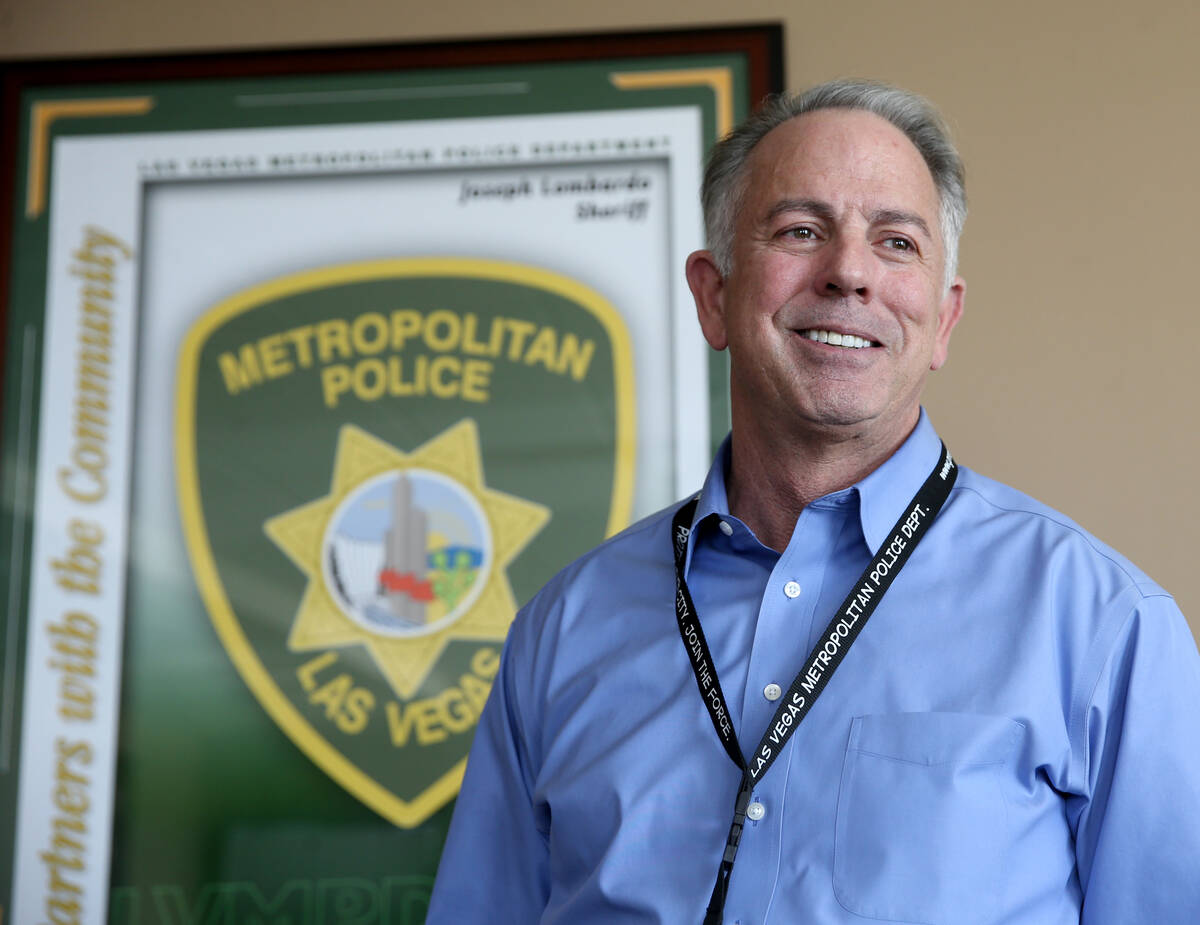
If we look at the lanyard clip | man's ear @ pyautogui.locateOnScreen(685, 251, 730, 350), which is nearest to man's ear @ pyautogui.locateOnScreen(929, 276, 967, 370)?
man's ear @ pyautogui.locateOnScreen(685, 251, 730, 350)

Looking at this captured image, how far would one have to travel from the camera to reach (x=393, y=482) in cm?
186

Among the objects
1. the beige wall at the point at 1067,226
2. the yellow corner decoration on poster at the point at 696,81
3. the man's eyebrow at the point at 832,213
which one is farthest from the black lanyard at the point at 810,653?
the yellow corner decoration on poster at the point at 696,81

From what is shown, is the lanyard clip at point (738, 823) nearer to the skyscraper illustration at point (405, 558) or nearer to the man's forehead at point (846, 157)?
the man's forehead at point (846, 157)

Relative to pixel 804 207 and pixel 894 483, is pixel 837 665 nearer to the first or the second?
pixel 894 483

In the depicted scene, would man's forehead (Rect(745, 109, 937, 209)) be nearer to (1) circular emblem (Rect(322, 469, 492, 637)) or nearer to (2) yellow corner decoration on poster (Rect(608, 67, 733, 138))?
(2) yellow corner decoration on poster (Rect(608, 67, 733, 138))

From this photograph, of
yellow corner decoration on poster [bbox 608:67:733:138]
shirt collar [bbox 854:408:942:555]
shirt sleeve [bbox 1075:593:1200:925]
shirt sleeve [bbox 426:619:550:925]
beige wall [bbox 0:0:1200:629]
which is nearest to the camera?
shirt sleeve [bbox 1075:593:1200:925]

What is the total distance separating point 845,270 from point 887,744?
0.43 m

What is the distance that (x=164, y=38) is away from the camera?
1986 millimetres

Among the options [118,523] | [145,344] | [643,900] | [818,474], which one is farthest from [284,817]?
[818,474]

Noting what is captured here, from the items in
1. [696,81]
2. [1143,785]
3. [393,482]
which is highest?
[696,81]

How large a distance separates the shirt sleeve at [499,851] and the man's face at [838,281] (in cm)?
43

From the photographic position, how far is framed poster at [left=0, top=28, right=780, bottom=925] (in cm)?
181

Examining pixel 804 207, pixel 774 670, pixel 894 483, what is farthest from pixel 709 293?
pixel 774 670

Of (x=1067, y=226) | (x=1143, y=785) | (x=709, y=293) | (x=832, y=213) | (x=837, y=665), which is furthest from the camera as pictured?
(x=1067, y=226)
